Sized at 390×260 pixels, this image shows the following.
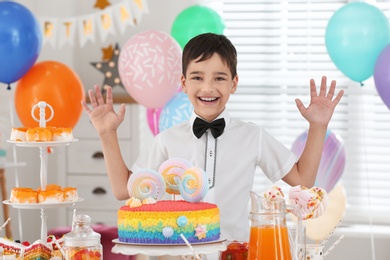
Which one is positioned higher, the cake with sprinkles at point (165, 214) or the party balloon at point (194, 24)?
the party balloon at point (194, 24)

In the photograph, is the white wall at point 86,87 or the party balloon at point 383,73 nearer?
the party balloon at point 383,73

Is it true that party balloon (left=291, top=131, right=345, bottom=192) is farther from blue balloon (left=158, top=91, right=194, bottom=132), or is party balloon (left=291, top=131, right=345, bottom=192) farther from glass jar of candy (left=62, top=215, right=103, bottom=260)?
glass jar of candy (left=62, top=215, right=103, bottom=260)

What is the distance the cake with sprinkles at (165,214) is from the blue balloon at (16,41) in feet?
7.22

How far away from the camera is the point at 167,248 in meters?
1.57

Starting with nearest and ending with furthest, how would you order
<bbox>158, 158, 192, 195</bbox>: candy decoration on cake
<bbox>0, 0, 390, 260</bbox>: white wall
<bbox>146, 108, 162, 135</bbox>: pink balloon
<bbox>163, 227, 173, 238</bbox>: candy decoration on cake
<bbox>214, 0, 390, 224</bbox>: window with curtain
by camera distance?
<bbox>163, 227, 173, 238</bbox>: candy decoration on cake → <bbox>158, 158, 192, 195</bbox>: candy decoration on cake → <bbox>146, 108, 162, 135</bbox>: pink balloon → <bbox>0, 0, 390, 260</bbox>: white wall → <bbox>214, 0, 390, 224</bbox>: window with curtain

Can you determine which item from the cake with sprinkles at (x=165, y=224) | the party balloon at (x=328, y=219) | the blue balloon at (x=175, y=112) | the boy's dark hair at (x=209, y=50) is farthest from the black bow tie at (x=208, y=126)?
the party balloon at (x=328, y=219)

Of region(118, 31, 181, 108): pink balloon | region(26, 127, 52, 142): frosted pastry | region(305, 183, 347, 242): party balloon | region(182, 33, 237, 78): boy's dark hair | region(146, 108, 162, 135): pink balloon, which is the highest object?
region(118, 31, 181, 108): pink balloon

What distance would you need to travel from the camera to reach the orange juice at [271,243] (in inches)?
58.2

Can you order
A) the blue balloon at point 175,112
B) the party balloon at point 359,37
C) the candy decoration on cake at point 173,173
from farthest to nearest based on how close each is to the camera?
1. the blue balloon at point 175,112
2. the party balloon at point 359,37
3. the candy decoration on cake at point 173,173

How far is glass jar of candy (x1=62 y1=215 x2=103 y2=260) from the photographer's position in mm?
1543

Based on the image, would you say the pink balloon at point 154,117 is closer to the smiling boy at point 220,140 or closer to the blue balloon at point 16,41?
the blue balloon at point 16,41

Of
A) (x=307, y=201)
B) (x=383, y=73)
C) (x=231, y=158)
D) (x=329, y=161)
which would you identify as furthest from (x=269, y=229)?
(x=329, y=161)

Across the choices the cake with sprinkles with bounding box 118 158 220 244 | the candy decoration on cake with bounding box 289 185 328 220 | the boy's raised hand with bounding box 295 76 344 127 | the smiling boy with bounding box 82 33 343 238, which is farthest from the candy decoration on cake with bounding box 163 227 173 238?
the boy's raised hand with bounding box 295 76 344 127

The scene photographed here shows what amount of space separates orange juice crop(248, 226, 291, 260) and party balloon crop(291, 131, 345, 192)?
2.72 meters
